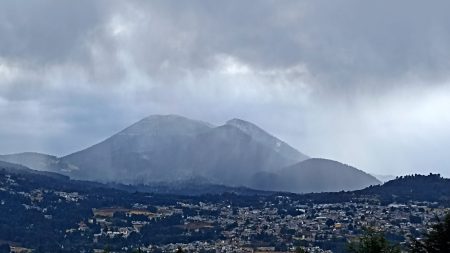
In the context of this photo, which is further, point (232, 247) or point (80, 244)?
point (80, 244)

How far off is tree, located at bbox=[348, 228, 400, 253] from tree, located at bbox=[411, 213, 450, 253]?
6.15 feet

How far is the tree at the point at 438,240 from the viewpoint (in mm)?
35812

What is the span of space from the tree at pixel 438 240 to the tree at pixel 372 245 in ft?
6.15

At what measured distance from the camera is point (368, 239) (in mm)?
39094

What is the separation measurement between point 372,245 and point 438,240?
3745 millimetres

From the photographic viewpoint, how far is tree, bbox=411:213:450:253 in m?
35.8

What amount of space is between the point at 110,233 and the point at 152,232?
11.8m

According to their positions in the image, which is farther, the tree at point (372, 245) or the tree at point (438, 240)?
the tree at point (372, 245)

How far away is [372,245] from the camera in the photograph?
→ 126ft

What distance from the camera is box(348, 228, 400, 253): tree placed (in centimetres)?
3841

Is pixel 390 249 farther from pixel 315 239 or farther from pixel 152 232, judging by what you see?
pixel 152 232

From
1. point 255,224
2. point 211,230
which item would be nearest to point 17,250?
point 211,230

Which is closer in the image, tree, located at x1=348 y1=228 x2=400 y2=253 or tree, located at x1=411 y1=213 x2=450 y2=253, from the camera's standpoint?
tree, located at x1=411 y1=213 x2=450 y2=253

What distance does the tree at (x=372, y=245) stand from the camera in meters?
→ 38.4
